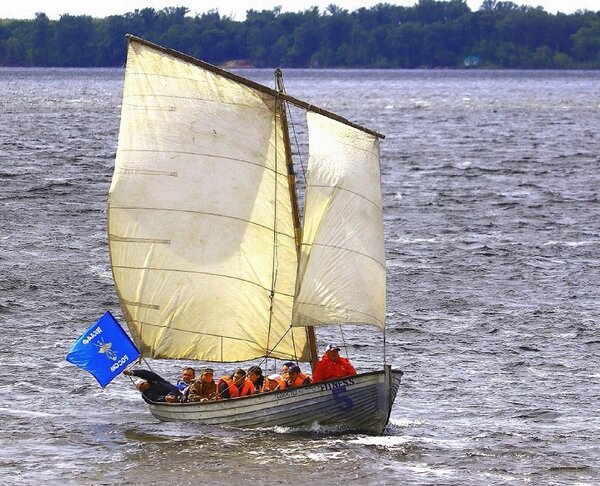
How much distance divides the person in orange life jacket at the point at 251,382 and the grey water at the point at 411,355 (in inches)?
42.1

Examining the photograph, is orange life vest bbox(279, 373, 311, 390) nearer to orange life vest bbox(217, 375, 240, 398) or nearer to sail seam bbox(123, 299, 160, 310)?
orange life vest bbox(217, 375, 240, 398)

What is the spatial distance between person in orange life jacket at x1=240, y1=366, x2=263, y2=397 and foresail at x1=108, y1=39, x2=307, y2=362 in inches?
45.3

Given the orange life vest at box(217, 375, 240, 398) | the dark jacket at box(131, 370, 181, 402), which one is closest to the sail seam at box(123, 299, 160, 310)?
the dark jacket at box(131, 370, 181, 402)

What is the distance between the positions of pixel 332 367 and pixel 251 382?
2402mm

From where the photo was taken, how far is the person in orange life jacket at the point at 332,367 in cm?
3569

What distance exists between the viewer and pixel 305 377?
3659 cm

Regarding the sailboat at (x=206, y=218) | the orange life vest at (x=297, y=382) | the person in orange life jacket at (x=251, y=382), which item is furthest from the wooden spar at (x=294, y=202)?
the person in orange life jacket at (x=251, y=382)

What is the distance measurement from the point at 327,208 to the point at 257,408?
17.0 ft

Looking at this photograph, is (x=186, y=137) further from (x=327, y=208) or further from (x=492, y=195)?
(x=492, y=195)

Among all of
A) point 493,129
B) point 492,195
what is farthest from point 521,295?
point 493,129

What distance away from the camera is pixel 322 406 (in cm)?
3578

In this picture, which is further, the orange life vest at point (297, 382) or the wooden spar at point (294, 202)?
the wooden spar at point (294, 202)

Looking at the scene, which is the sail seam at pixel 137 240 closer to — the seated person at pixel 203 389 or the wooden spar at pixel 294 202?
the wooden spar at pixel 294 202

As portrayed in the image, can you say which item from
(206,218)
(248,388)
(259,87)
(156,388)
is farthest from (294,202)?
(156,388)
